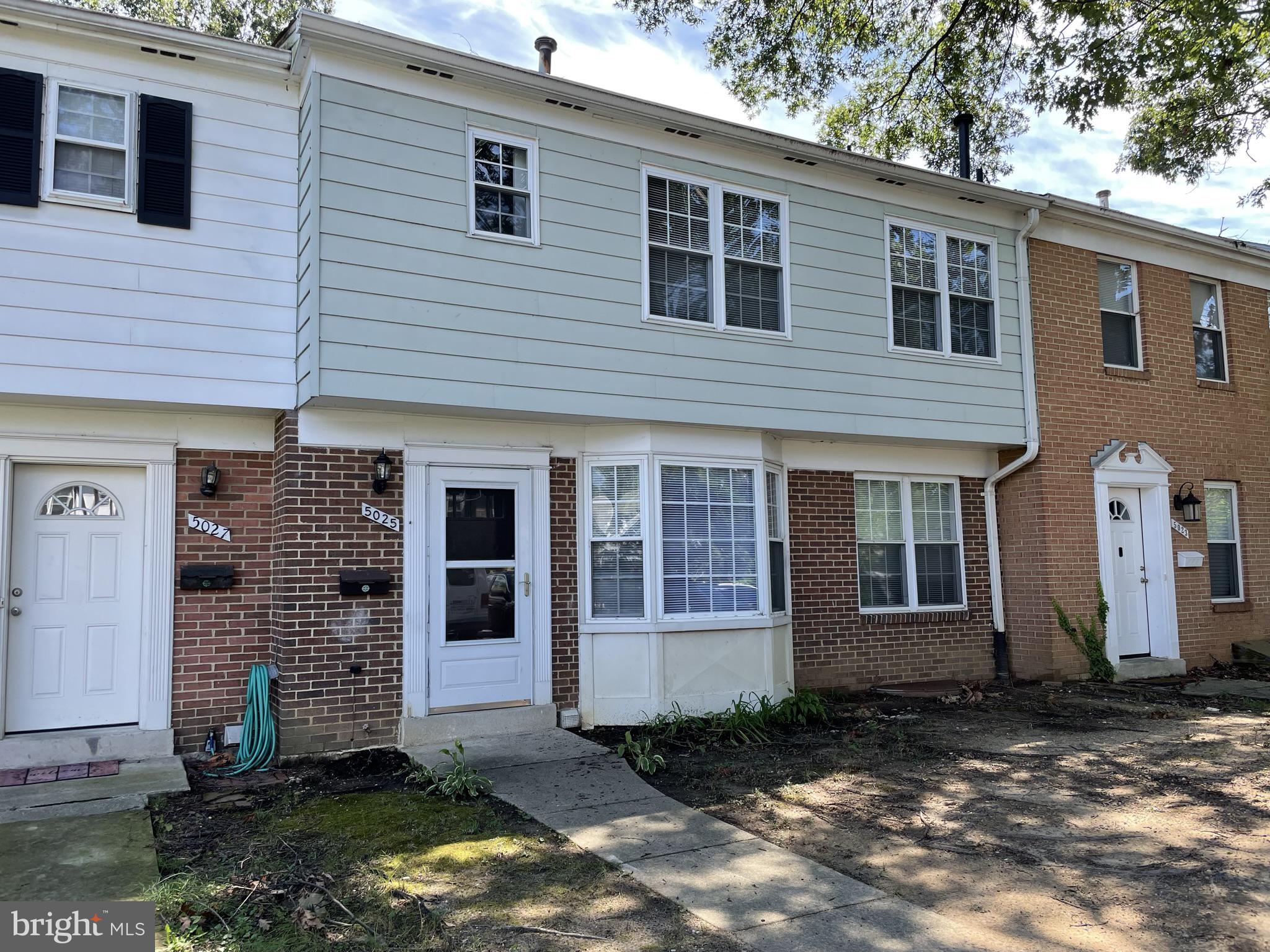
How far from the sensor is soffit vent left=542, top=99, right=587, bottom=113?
759cm

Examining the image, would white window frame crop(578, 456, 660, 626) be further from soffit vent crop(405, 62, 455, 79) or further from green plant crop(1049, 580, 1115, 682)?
green plant crop(1049, 580, 1115, 682)

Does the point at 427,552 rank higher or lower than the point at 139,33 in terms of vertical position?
lower

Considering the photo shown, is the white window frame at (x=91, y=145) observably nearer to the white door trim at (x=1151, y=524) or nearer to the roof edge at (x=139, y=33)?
the roof edge at (x=139, y=33)

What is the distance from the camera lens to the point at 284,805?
5.67 metres

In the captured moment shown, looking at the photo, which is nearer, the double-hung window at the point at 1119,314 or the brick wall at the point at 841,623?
the brick wall at the point at 841,623

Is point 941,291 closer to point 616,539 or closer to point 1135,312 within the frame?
point 1135,312

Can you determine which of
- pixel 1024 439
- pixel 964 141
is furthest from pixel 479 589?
pixel 964 141

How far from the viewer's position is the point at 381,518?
23.7ft

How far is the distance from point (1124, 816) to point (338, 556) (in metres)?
5.80

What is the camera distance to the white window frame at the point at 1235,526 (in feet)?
38.2

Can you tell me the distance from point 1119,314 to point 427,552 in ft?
30.2

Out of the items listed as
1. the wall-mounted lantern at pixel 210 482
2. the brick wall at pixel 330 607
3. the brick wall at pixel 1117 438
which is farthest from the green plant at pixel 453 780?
the brick wall at pixel 1117 438

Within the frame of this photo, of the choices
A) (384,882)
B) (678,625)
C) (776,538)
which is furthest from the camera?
(776,538)

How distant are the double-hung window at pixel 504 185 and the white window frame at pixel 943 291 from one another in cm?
401
